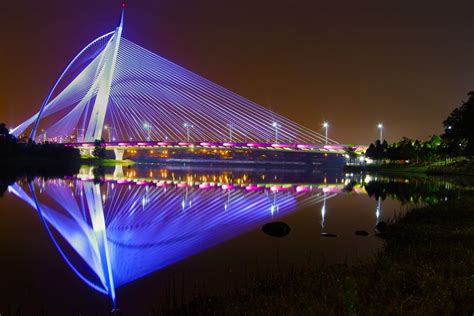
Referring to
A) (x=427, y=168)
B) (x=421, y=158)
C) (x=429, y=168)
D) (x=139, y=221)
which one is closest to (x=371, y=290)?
(x=139, y=221)

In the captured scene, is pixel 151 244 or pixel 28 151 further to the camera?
pixel 28 151

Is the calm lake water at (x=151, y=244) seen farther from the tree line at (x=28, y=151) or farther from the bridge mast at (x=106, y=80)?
the tree line at (x=28, y=151)

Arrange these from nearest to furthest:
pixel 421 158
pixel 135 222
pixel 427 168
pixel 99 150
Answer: pixel 135 222, pixel 427 168, pixel 421 158, pixel 99 150

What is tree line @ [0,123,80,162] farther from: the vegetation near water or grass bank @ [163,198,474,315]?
grass bank @ [163,198,474,315]

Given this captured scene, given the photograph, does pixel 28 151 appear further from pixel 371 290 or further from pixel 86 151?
pixel 371 290

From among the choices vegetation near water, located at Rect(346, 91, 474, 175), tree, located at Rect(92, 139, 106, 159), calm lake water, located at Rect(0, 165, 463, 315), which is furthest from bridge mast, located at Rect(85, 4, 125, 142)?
vegetation near water, located at Rect(346, 91, 474, 175)

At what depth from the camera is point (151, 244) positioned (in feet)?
48.6

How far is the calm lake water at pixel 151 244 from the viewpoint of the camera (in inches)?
363

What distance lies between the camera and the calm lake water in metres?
9.23

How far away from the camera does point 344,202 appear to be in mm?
26859

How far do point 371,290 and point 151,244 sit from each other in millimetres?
9555

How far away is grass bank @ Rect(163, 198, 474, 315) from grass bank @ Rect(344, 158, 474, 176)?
162 ft

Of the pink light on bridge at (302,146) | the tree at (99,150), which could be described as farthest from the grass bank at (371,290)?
the tree at (99,150)

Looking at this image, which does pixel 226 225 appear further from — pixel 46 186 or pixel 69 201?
pixel 46 186
